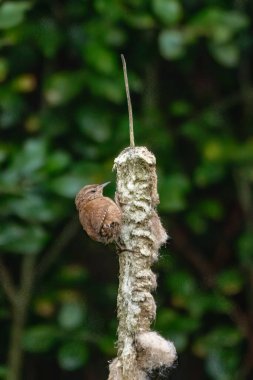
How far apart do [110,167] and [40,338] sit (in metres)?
0.38

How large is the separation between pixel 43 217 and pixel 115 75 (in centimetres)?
33

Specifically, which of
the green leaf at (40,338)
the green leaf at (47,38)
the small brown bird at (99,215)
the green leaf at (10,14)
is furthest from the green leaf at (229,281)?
the small brown bird at (99,215)

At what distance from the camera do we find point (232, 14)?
Result: 199cm

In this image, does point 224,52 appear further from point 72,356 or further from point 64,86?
point 72,356

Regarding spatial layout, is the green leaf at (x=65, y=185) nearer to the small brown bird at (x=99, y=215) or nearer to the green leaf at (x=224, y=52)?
the green leaf at (x=224, y=52)

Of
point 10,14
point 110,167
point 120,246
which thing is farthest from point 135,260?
point 110,167

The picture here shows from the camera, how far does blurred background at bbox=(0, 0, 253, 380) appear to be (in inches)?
73.8

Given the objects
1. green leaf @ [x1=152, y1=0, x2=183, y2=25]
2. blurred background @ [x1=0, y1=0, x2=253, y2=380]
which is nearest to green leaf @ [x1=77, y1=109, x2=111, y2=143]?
blurred background @ [x1=0, y1=0, x2=253, y2=380]

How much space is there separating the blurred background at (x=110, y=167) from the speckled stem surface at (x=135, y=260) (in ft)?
3.05

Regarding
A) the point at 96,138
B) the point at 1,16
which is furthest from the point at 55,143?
the point at 1,16

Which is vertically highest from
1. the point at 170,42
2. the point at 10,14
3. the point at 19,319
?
the point at 170,42

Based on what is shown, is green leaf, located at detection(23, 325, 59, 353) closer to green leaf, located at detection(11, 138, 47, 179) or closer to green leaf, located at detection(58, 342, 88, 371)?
green leaf, located at detection(58, 342, 88, 371)

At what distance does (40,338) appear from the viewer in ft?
6.42

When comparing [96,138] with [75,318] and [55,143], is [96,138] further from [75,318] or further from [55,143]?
[75,318]
